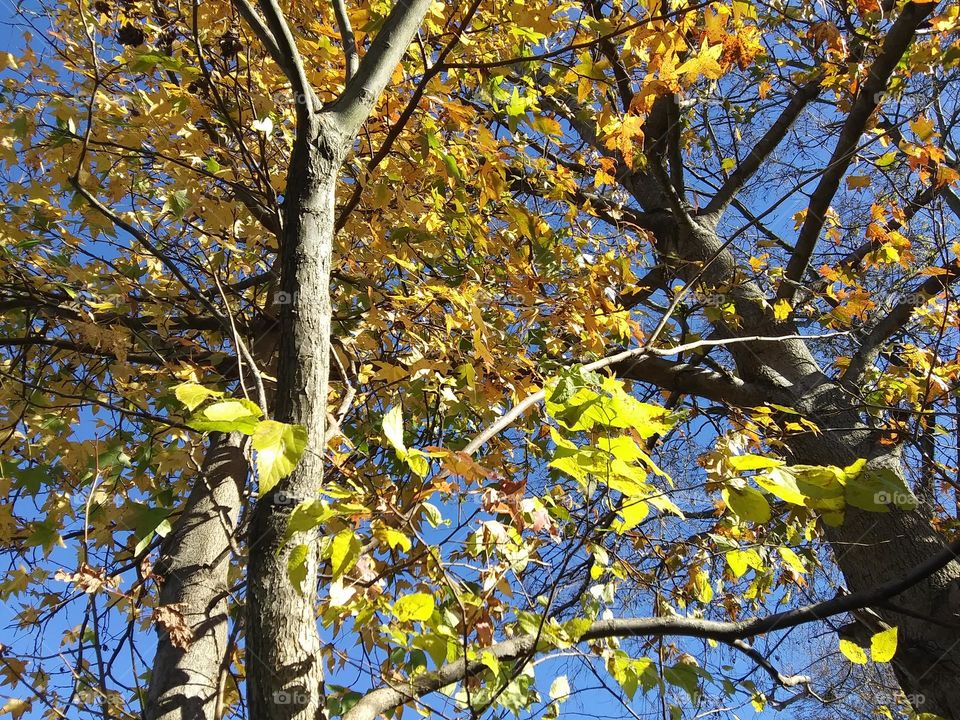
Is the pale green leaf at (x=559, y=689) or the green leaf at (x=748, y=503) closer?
the green leaf at (x=748, y=503)

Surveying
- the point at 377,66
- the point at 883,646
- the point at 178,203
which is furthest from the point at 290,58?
the point at 883,646

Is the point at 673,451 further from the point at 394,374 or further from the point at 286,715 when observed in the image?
the point at 286,715

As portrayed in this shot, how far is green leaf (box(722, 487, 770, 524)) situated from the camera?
3.45 feet

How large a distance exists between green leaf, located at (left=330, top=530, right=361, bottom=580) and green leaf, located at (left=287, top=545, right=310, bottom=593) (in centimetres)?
5

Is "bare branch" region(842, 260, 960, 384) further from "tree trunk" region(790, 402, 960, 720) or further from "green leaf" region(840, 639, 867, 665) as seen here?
"green leaf" region(840, 639, 867, 665)

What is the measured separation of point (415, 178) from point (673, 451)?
2.83 metres

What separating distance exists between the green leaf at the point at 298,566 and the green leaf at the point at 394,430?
236mm

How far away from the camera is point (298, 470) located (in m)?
1.26

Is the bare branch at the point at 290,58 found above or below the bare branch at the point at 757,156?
below

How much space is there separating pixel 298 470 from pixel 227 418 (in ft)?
1.16

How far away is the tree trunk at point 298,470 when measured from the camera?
112cm

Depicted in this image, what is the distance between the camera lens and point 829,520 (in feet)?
4.21

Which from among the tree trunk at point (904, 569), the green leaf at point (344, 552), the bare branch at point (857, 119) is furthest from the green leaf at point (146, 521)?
the bare branch at point (857, 119)

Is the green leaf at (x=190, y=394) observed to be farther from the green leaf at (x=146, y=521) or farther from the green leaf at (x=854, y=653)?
the green leaf at (x=854, y=653)
